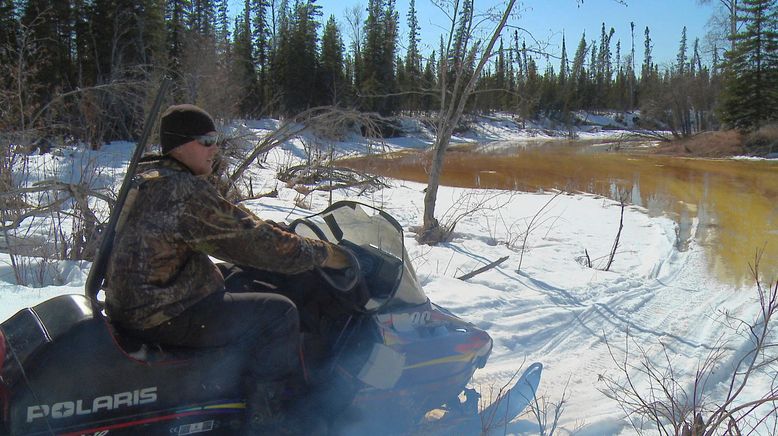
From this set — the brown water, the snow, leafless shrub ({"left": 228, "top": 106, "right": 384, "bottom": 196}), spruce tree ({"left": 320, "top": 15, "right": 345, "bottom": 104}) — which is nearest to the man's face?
the snow

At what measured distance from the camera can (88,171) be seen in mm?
6195

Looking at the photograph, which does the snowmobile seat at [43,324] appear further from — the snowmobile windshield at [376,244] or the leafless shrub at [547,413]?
the leafless shrub at [547,413]

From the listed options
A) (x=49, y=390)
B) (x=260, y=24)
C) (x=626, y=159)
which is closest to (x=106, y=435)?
(x=49, y=390)

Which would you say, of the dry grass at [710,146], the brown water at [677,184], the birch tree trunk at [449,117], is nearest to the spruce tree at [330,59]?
the brown water at [677,184]

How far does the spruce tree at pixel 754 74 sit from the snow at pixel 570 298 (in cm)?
2512

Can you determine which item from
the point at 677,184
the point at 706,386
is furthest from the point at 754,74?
the point at 706,386

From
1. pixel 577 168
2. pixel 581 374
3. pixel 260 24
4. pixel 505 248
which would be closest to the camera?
pixel 581 374

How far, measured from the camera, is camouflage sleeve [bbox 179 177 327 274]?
7.60 ft

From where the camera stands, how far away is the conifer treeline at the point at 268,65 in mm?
16281

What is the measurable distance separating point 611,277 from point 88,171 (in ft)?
20.5

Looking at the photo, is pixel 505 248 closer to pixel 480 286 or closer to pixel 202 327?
pixel 480 286

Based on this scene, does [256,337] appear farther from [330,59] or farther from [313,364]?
[330,59]

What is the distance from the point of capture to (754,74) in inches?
1216

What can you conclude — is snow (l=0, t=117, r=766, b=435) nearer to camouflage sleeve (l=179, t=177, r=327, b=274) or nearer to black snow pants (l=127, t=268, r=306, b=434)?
black snow pants (l=127, t=268, r=306, b=434)
